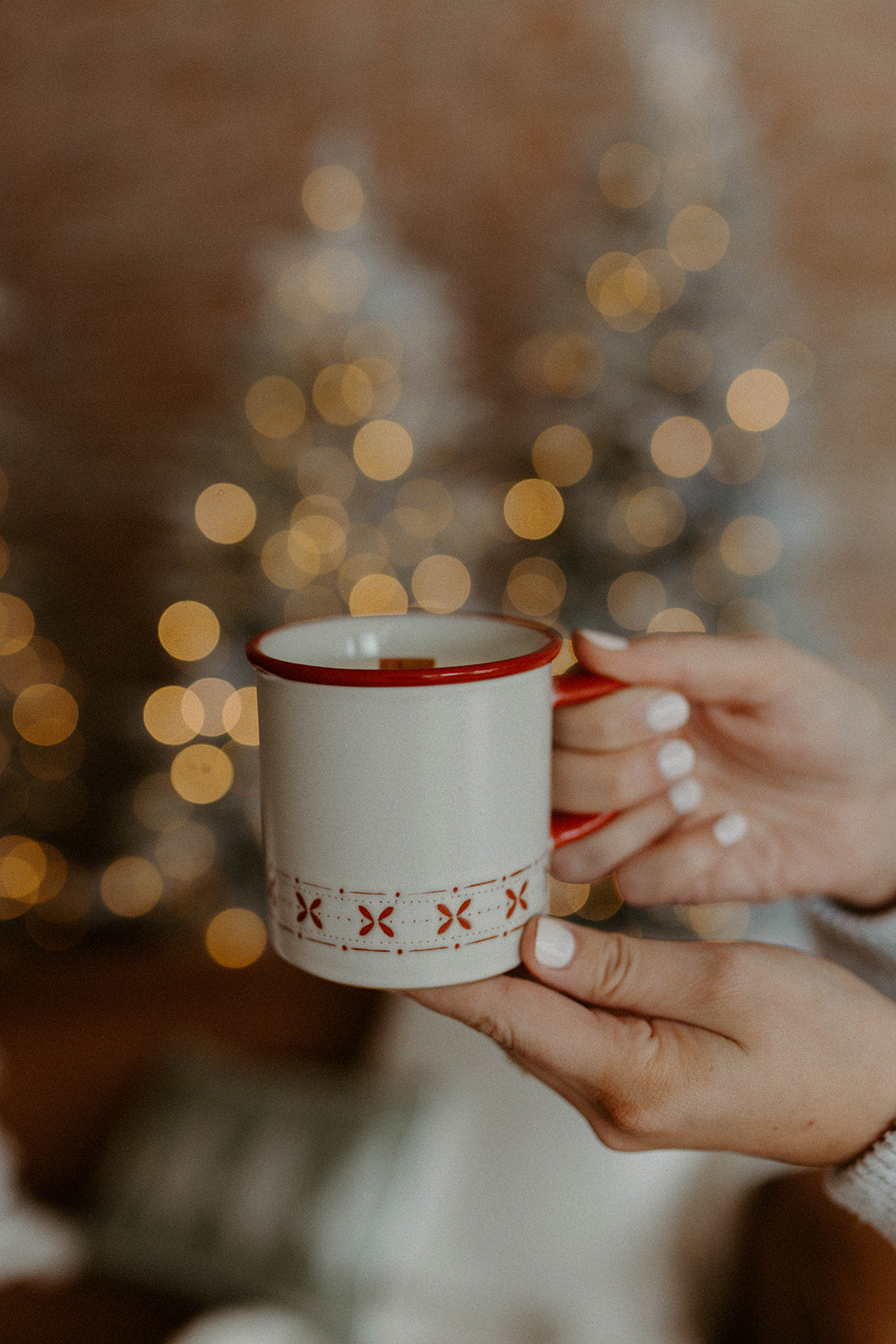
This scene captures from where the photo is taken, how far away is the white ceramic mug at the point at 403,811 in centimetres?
64

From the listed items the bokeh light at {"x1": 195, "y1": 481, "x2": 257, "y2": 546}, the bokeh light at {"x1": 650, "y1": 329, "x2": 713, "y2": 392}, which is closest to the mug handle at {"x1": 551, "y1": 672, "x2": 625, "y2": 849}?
the bokeh light at {"x1": 650, "y1": 329, "x2": 713, "y2": 392}

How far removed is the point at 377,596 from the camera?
1912mm

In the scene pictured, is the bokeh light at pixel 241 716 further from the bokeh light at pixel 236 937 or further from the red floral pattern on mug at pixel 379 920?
the red floral pattern on mug at pixel 379 920

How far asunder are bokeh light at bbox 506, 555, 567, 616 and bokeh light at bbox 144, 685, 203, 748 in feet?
2.41

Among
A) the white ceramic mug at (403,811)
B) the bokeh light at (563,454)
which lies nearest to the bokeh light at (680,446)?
the bokeh light at (563,454)

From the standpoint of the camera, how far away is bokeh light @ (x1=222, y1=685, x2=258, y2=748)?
192cm

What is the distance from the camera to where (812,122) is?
204 cm

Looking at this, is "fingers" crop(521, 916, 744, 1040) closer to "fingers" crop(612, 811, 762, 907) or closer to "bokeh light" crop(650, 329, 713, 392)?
"fingers" crop(612, 811, 762, 907)

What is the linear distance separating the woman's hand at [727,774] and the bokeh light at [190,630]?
3.64 feet

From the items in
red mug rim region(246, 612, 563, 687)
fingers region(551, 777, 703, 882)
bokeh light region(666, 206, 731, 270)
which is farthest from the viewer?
bokeh light region(666, 206, 731, 270)

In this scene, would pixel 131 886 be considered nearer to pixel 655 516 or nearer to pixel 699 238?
pixel 655 516

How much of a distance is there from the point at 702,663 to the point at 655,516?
77cm

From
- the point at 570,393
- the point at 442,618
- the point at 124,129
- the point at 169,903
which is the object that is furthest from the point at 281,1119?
the point at 124,129

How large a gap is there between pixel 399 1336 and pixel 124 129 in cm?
247
